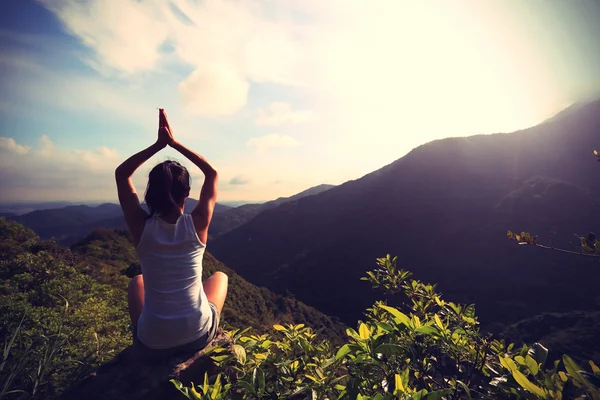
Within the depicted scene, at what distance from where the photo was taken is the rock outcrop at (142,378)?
2.15 metres

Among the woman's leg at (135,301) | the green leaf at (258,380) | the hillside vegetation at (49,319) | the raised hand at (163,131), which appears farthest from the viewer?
the woman's leg at (135,301)

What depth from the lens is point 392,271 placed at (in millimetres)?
2705

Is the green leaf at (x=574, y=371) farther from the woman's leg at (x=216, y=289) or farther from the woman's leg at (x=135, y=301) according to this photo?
the woman's leg at (x=135, y=301)

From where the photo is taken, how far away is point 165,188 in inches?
86.0

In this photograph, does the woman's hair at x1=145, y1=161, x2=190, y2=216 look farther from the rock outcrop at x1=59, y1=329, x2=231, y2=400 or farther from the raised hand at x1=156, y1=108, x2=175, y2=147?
the rock outcrop at x1=59, y1=329, x2=231, y2=400

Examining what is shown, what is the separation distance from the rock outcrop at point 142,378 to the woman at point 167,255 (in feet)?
0.35

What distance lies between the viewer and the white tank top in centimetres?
211

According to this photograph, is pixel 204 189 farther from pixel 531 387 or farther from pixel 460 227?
pixel 460 227

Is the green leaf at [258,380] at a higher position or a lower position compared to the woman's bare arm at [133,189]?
lower

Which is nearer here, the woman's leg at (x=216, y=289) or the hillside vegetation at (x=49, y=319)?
the hillside vegetation at (x=49, y=319)

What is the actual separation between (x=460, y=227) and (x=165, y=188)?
81532 mm

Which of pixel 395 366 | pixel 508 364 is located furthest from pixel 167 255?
pixel 508 364

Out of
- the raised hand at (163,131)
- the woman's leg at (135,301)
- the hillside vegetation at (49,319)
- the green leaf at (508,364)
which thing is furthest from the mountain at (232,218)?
the green leaf at (508,364)

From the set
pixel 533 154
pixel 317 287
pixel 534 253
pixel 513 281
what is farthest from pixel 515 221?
pixel 317 287
